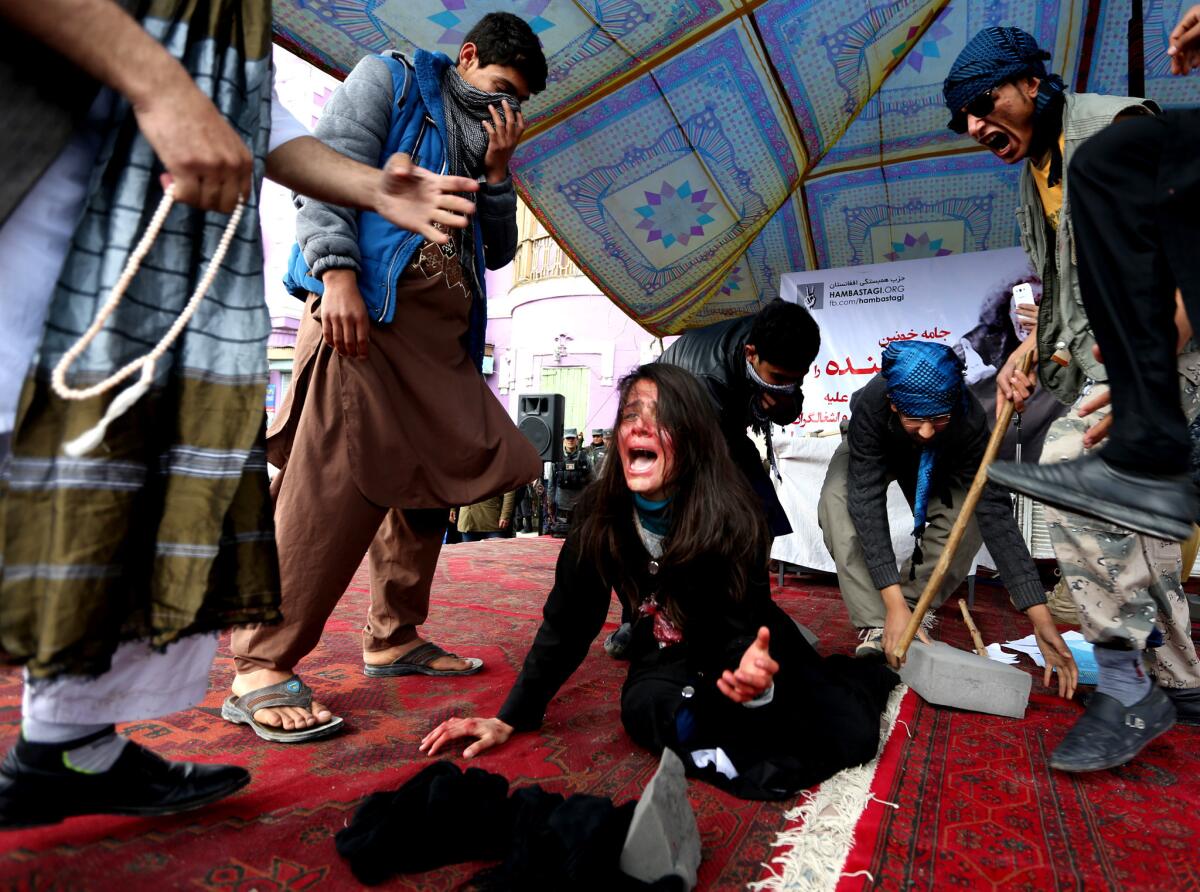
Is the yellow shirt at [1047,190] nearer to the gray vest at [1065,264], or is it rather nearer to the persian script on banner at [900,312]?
the gray vest at [1065,264]

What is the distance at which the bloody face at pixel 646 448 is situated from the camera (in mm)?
1726

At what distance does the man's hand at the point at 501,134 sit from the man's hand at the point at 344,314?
19.0 inches

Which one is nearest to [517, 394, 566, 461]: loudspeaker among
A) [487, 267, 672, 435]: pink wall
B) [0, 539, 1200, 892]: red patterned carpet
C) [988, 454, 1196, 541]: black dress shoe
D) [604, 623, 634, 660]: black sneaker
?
[487, 267, 672, 435]: pink wall

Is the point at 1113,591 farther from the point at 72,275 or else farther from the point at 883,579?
the point at 72,275

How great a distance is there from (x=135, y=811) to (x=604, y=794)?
2.55 ft

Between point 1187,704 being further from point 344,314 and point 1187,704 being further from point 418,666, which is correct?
point 344,314

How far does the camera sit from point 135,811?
1.09m

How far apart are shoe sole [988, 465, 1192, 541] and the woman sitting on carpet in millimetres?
600

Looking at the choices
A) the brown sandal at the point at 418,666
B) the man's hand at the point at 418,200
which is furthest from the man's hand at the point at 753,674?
the brown sandal at the point at 418,666

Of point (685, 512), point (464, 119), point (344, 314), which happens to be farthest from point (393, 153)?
point (685, 512)

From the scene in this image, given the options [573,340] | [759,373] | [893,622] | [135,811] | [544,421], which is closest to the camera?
[135,811]

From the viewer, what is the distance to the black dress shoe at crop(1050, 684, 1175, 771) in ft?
5.08

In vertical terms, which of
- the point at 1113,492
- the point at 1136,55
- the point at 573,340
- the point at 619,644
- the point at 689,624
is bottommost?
the point at 619,644

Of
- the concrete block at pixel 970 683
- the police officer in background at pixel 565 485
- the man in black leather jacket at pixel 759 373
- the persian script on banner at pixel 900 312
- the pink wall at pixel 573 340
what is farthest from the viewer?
the pink wall at pixel 573 340
